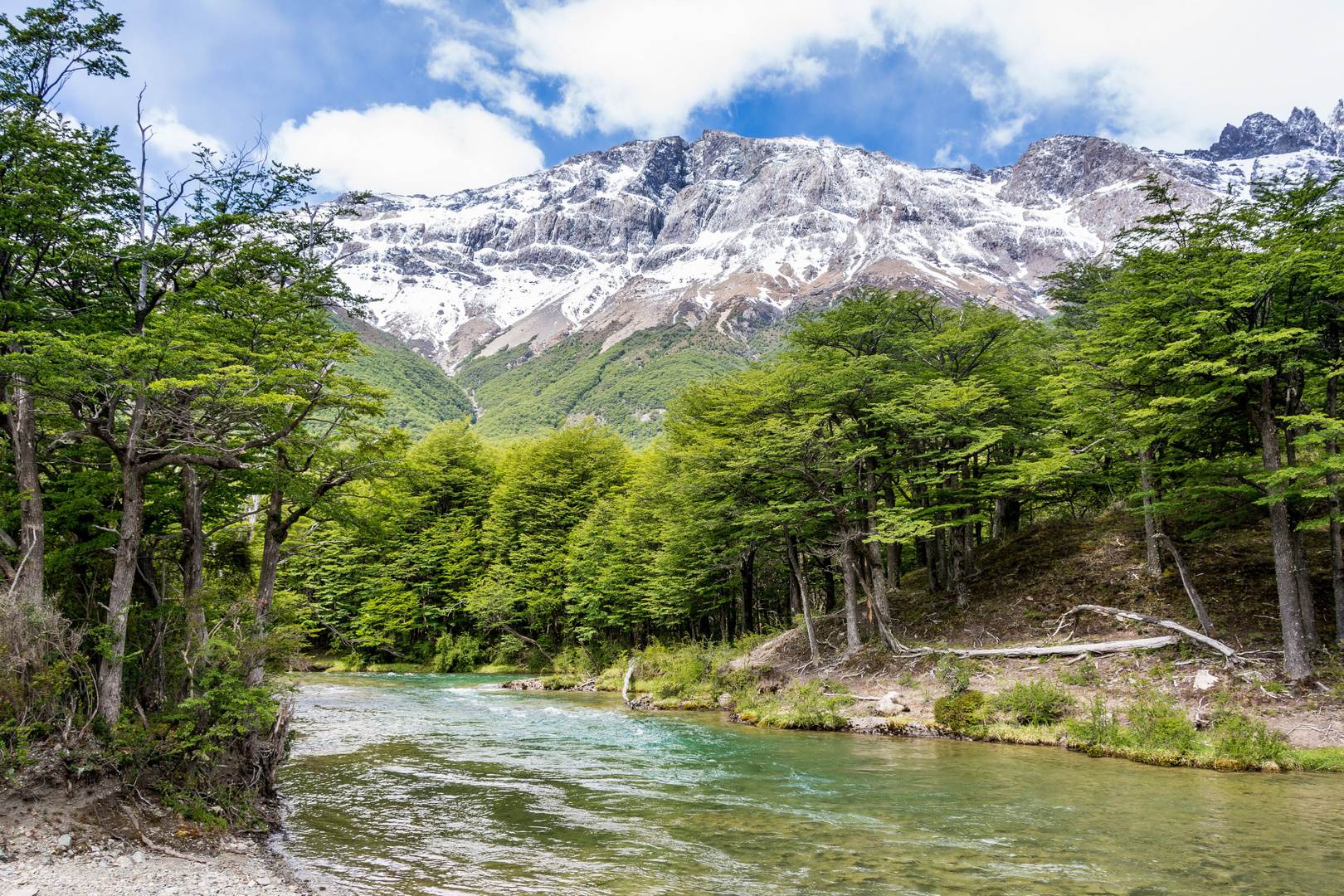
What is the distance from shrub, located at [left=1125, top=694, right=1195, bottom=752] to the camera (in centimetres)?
1408

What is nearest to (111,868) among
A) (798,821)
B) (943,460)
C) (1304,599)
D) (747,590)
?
(798,821)

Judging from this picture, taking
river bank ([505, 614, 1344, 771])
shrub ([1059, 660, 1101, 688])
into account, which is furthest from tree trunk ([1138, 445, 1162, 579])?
shrub ([1059, 660, 1101, 688])

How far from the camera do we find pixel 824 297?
19525 centimetres

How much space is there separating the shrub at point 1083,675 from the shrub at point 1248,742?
3599mm

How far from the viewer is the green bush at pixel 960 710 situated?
17656 mm

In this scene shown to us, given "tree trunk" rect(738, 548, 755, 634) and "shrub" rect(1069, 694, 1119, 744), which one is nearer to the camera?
"shrub" rect(1069, 694, 1119, 744)

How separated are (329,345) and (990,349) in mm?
21522

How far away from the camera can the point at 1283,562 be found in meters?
15.5

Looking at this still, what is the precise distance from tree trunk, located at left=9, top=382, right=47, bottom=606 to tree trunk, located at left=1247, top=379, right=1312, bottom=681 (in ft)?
73.6

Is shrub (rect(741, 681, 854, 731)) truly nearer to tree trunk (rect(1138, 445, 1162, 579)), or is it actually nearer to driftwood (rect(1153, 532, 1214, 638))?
driftwood (rect(1153, 532, 1214, 638))

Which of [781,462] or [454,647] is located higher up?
[781,462]

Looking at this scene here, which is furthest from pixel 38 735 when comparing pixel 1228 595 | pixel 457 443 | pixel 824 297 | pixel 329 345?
pixel 824 297

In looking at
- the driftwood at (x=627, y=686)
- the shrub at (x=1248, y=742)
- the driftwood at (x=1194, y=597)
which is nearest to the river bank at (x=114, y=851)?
the shrub at (x=1248, y=742)

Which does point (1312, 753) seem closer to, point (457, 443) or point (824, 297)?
point (457, 443)
